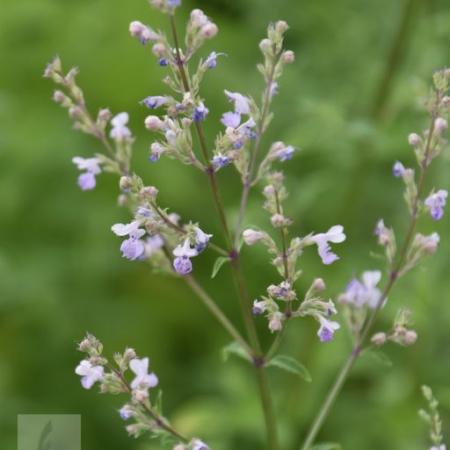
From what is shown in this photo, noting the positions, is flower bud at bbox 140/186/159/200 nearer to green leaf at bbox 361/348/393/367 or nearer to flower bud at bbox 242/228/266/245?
flower bud at bbox 242/228/266/245

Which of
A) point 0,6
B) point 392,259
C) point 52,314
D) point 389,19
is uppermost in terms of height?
point 0,6

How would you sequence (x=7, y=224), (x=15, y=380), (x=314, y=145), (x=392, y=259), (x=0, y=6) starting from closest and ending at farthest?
(x=392, y=259), (x=314, y=145), (x=15, y=380), (x=7, y=224), (x=0, y=6)

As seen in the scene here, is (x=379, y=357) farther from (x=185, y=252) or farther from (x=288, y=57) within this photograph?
(x=288, y=57)

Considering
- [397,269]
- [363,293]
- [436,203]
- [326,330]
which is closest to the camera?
[326,330]

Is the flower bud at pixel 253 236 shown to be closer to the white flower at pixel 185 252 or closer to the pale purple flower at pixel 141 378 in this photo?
the white flower at pixel 185 252

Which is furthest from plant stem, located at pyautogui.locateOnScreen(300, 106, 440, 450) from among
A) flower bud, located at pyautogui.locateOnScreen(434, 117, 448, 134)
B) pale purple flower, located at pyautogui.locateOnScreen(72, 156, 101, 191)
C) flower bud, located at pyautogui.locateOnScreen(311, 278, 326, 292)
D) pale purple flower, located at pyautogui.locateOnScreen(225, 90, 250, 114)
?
pale purple flower, located at pyautogui.locateOnScreen(72, 156, 101, 191)

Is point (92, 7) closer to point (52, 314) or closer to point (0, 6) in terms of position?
point (0, 6)

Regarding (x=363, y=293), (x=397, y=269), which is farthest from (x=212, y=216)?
(x=397, y=269)

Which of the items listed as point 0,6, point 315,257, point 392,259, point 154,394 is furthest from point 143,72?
point 392,259

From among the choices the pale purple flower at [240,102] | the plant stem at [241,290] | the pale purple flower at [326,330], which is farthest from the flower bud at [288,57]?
the pale purple flower at [326,330]
